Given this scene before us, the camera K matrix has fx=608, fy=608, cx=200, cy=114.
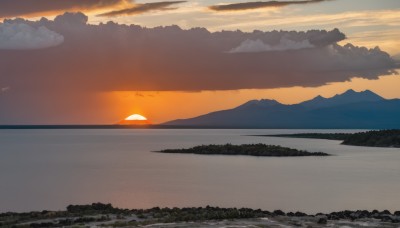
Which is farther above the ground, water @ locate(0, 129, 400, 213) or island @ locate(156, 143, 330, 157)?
island @ locate(156, 143, 330, 157)

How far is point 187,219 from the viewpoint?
128 ft

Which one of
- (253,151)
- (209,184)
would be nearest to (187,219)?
(209,184)

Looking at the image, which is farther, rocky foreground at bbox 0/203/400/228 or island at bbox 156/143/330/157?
island at bbox 156/143/330/157

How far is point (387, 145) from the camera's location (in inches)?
7116

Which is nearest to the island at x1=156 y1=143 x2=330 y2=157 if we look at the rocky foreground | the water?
the water

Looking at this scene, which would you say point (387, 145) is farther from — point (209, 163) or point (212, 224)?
point (212, 224)

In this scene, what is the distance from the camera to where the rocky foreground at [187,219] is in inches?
1465

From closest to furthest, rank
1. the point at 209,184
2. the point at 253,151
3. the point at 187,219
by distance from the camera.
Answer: the point at 187,219 < the point at 209,184 < the point at 253,151

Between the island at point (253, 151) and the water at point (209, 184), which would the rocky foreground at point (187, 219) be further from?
the island at point (253, 151)

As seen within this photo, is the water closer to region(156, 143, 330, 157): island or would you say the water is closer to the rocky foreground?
the rocky foreground

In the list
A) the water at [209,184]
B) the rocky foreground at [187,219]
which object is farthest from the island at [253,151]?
the rocky foreground at [187,219]

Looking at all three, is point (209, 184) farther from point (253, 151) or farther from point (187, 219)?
point (253, 151)

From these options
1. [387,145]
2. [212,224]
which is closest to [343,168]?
[212,224]

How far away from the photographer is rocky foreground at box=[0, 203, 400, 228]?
37219 mm
